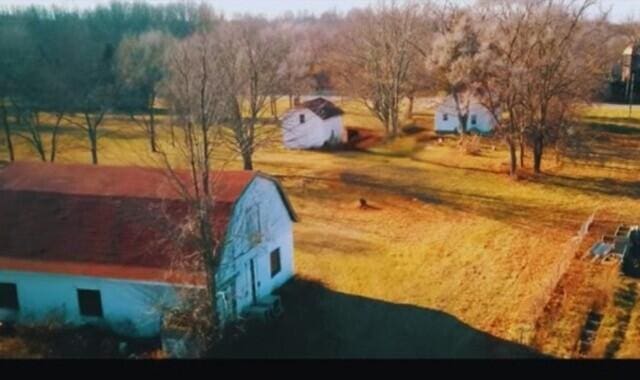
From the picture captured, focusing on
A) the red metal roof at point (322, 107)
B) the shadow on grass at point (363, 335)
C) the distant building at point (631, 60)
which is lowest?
the shadow on grass at point (363, 335)

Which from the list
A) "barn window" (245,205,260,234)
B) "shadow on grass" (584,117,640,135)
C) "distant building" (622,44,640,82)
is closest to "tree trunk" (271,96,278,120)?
"barn window" (245,205,260,234)

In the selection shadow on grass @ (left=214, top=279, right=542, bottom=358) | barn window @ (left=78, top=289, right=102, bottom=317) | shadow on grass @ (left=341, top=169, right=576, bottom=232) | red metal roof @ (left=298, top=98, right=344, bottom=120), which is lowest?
shadow on grass @ (left=214, top=279, right=542, bottom=358)

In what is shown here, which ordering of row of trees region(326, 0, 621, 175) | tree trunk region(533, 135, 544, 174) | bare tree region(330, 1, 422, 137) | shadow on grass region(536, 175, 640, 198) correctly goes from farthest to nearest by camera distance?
tree trunk region(533, 135, 544, 174) < shadow on grass region(536, 175, 640, 198) < row of trees region(326, 0, 621, 175) < bare tree region(330, 1, 422, 137)

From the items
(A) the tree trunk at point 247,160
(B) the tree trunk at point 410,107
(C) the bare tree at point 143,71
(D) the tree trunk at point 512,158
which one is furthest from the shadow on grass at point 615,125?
(C) the bare tree at point 143,71

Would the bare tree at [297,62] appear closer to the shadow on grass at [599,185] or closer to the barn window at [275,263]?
the barn window at [275,263]

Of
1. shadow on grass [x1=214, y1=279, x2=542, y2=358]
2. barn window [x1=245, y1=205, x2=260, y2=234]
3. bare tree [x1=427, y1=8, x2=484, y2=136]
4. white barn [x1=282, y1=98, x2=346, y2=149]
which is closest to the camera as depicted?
shadow on grass [x1=214, y1=279, x2=542, y2=358]

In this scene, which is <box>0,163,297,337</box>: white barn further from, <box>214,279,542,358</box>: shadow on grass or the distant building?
the distant building

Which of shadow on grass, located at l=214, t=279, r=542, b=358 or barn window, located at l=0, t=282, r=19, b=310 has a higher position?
barn window, located at l=0, t=282, r=19, b=310
